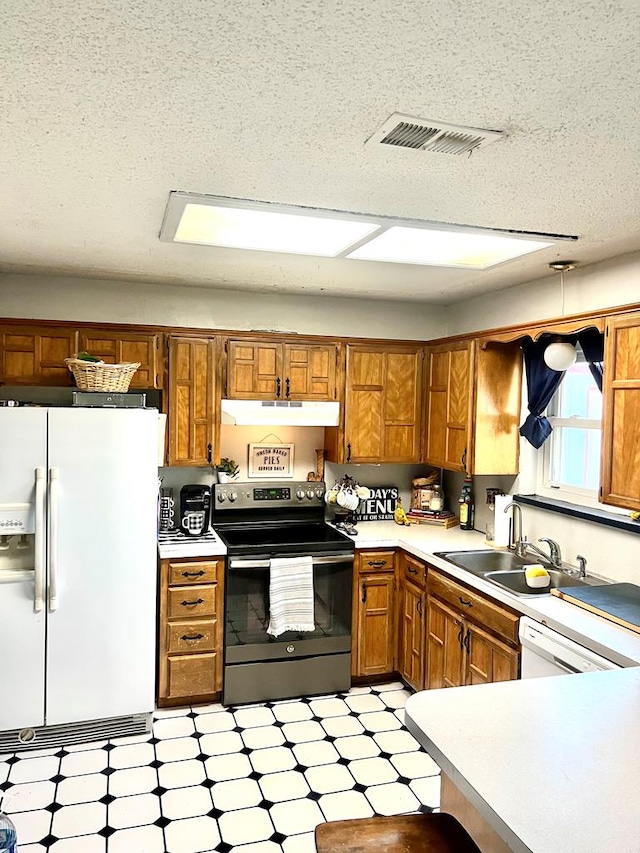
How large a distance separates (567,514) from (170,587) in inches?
85.1

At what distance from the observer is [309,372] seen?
4.18m

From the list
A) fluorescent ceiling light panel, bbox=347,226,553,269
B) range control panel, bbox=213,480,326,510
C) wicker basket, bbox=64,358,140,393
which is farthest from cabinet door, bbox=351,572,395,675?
fluorescent ceiling light panel, bbox=347,226,553,269

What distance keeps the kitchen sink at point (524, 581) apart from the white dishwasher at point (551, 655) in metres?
0.27

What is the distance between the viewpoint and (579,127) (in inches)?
63.0

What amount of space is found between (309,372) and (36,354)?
163 centimetres

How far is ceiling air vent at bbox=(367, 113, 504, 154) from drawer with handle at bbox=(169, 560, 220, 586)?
2558 millimetres

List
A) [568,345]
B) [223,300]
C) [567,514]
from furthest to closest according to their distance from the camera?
[223,300], [567,514], [568,345]

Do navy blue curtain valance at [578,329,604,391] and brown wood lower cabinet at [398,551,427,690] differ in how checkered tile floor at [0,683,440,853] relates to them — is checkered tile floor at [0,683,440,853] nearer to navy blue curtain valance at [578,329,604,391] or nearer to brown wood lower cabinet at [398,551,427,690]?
brown wood lower cabinet at [398,551,427,690]

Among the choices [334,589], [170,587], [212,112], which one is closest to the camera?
[212,112]

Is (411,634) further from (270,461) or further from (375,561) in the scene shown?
(270,461)

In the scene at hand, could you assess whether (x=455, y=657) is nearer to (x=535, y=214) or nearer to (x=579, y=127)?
(x=535, y=214)

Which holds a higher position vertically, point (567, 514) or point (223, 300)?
point (223, 300)

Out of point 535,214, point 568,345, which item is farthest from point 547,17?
point 568,345

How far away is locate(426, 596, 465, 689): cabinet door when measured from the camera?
10.7 feet
